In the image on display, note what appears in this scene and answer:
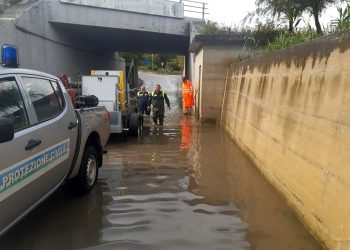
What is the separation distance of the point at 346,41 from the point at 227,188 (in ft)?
9.83

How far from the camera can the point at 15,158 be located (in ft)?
11.7

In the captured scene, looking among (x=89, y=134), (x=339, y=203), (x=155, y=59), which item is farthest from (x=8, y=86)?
(x=155, y=59)

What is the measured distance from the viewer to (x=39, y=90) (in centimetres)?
459

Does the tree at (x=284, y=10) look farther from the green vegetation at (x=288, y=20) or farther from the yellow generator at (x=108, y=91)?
the yellow generator at (x=108, y=91)

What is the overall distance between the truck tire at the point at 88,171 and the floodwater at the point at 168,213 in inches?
6.7

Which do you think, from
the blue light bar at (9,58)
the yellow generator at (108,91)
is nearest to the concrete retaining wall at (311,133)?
the blue light bar at (9,58)

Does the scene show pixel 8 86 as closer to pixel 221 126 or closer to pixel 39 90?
pixel 39 90

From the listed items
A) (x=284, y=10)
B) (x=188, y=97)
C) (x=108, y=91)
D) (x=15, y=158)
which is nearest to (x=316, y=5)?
(x=284, y=10)

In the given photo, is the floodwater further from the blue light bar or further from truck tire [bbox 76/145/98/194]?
the blue light bar

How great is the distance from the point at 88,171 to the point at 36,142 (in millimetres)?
1949

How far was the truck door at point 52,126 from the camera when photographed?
4262mm

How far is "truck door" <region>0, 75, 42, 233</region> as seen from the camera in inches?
135

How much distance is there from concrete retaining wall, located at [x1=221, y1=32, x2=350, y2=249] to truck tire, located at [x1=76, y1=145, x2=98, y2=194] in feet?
9.24

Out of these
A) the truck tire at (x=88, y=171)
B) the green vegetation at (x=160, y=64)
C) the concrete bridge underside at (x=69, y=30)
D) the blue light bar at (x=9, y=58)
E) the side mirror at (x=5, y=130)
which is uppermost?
the concrete bridge underside at (x=69, y=30)
